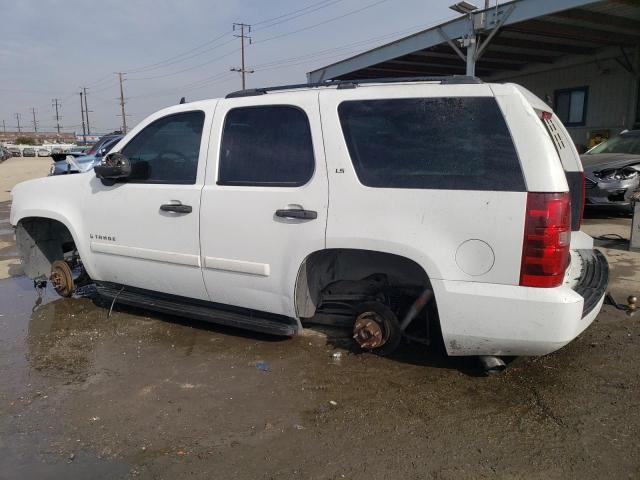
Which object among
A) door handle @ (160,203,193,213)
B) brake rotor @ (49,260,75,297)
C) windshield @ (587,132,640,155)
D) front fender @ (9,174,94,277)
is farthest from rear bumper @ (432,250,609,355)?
windshield @ (587,132,640,155)

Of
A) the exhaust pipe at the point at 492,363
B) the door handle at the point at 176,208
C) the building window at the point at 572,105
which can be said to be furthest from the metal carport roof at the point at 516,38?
the door handle at the point at 176,208

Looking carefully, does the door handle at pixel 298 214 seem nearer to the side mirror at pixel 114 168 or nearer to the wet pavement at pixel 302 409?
the wet pavement at pixel 302 409

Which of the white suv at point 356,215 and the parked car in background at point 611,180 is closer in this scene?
the white suv at point 356,215

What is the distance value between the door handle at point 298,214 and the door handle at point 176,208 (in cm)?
83

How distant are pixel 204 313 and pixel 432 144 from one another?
2182mm

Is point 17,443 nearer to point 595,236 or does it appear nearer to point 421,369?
point 421,369

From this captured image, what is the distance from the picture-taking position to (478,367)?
360 cm

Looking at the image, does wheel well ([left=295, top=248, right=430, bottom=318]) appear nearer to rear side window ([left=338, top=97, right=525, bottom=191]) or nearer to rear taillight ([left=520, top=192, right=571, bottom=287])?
rear side window ([left=338, top=97, right=525, bottom=191])

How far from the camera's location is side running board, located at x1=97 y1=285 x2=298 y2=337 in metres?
3.81

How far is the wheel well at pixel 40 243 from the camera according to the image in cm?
523

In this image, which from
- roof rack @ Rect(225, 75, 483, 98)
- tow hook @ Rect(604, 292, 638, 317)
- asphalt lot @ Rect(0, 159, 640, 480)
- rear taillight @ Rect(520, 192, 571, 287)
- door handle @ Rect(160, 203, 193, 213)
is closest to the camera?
asphalt lot @ Rect(0, 159, 640, 480)

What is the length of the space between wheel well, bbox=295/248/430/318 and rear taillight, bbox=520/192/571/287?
785 millimetres

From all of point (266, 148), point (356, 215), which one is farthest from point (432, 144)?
point (266, 148)

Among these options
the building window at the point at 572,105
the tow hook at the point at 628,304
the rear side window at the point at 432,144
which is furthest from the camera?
the building window at the point at 572,105
